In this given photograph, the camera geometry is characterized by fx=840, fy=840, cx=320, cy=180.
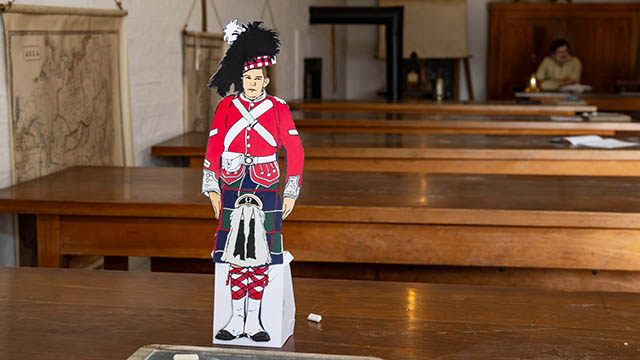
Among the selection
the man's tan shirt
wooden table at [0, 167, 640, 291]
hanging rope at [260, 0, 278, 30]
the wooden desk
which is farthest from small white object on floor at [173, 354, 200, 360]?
the man's tan shirt

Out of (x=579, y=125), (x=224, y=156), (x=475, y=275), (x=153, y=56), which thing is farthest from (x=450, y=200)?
(x=579, y=125)

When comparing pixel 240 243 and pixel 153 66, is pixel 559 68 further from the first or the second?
pixel 240 243

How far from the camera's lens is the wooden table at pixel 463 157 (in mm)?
3686

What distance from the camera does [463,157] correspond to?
3723mm

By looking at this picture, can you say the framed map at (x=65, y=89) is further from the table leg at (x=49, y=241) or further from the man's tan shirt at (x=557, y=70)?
the man's tan shirt at (x=557, y=70)

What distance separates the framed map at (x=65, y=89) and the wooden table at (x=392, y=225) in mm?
369

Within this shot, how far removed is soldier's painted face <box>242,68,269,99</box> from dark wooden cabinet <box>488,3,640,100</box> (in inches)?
420

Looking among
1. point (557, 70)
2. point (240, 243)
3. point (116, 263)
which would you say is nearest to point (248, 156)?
point (240, 243)

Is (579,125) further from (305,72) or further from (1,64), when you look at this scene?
(305,72)

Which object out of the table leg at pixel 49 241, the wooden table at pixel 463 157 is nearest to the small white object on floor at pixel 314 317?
the table leg at pixel 49 241

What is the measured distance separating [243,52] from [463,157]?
265cm

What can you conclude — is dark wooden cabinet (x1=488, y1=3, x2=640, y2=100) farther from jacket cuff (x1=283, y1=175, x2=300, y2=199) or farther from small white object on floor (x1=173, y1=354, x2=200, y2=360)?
small white object on floor (x1=173, y1=354, x2=200, y2=360)

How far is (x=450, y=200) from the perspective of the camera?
7.65ft

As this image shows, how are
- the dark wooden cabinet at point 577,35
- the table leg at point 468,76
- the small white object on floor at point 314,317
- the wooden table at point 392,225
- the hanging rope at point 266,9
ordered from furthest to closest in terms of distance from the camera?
the table leg at point 468,76 → the dark wooden cabinet at point 577,35 → the hanging rope at point 266,9 → the wooden table at point 392,225 → the small white object on floor at point 314,317
